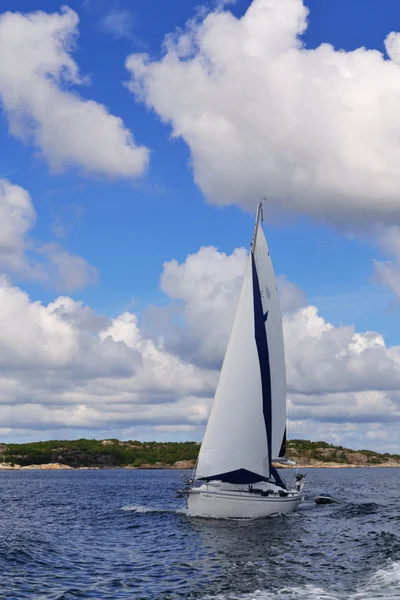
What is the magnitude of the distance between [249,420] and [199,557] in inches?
649

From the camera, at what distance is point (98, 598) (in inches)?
1082

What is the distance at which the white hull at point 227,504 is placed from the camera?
4912 centimetres

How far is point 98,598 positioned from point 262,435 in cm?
2712

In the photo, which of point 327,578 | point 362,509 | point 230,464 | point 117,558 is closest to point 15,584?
point 117,558

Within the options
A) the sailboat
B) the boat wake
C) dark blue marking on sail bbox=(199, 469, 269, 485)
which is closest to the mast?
the sailboat

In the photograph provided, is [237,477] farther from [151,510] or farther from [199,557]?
[151,510]

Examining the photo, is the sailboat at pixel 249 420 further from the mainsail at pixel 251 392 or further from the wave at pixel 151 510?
the wave at pixel 151 510

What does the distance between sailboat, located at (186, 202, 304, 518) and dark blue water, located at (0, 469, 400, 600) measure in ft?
5.47

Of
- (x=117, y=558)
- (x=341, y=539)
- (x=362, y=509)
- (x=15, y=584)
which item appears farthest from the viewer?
(x=362, y=509)

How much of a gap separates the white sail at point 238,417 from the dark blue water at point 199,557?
4.03 meters

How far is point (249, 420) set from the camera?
171 ft

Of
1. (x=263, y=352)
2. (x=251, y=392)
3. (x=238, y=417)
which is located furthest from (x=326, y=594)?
(x=263, y=352)

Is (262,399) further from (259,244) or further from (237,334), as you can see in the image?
(259,244)

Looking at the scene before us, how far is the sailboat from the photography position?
165 feet
